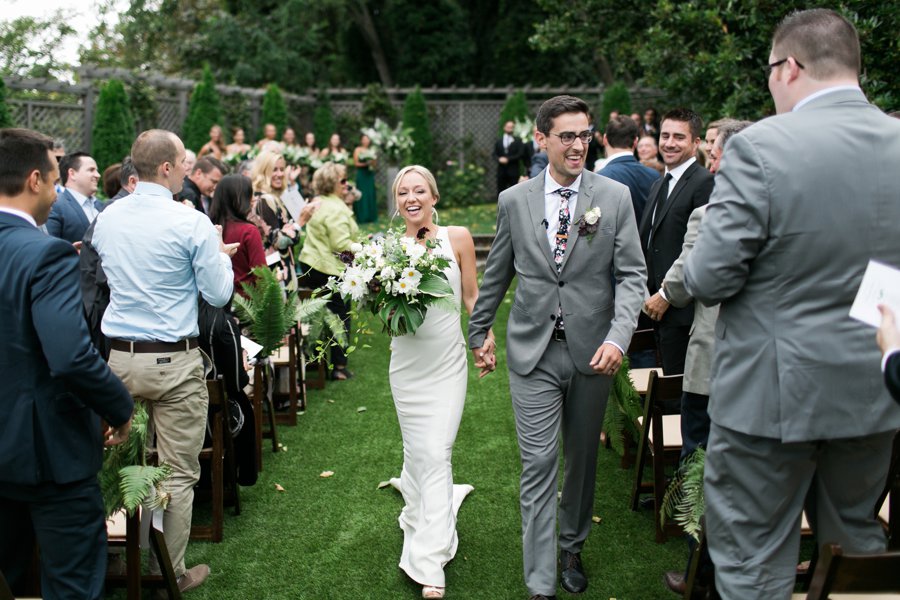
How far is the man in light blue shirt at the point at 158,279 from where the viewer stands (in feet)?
14.0

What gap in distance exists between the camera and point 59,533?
3.27 meters

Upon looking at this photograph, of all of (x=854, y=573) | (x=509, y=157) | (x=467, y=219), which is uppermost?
(x=854, y=573)

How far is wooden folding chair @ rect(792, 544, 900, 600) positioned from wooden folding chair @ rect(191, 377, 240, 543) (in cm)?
344

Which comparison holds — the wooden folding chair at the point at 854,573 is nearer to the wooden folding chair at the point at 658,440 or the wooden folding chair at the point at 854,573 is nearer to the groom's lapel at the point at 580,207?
the groom's lapel at the point at 580,207

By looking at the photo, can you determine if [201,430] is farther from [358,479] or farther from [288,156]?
[288,156]

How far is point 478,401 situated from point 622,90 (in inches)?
662

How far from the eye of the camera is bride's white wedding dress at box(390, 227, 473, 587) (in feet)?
15.5

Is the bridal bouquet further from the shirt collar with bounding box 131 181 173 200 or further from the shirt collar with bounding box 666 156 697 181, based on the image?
the shirt collar with bounding box 666 156 697 181

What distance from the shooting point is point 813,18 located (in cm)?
281

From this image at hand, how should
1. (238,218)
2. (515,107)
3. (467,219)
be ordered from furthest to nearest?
(515,107)
(467,219)
(238,218)

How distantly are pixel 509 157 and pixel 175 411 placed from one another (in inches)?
629

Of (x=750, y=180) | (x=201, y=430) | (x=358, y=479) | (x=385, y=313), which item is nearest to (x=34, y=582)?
(x=201, y=430)

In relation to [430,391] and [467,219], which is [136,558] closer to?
[430,391]

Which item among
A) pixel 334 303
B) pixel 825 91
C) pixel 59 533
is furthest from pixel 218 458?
pixel 825 91
